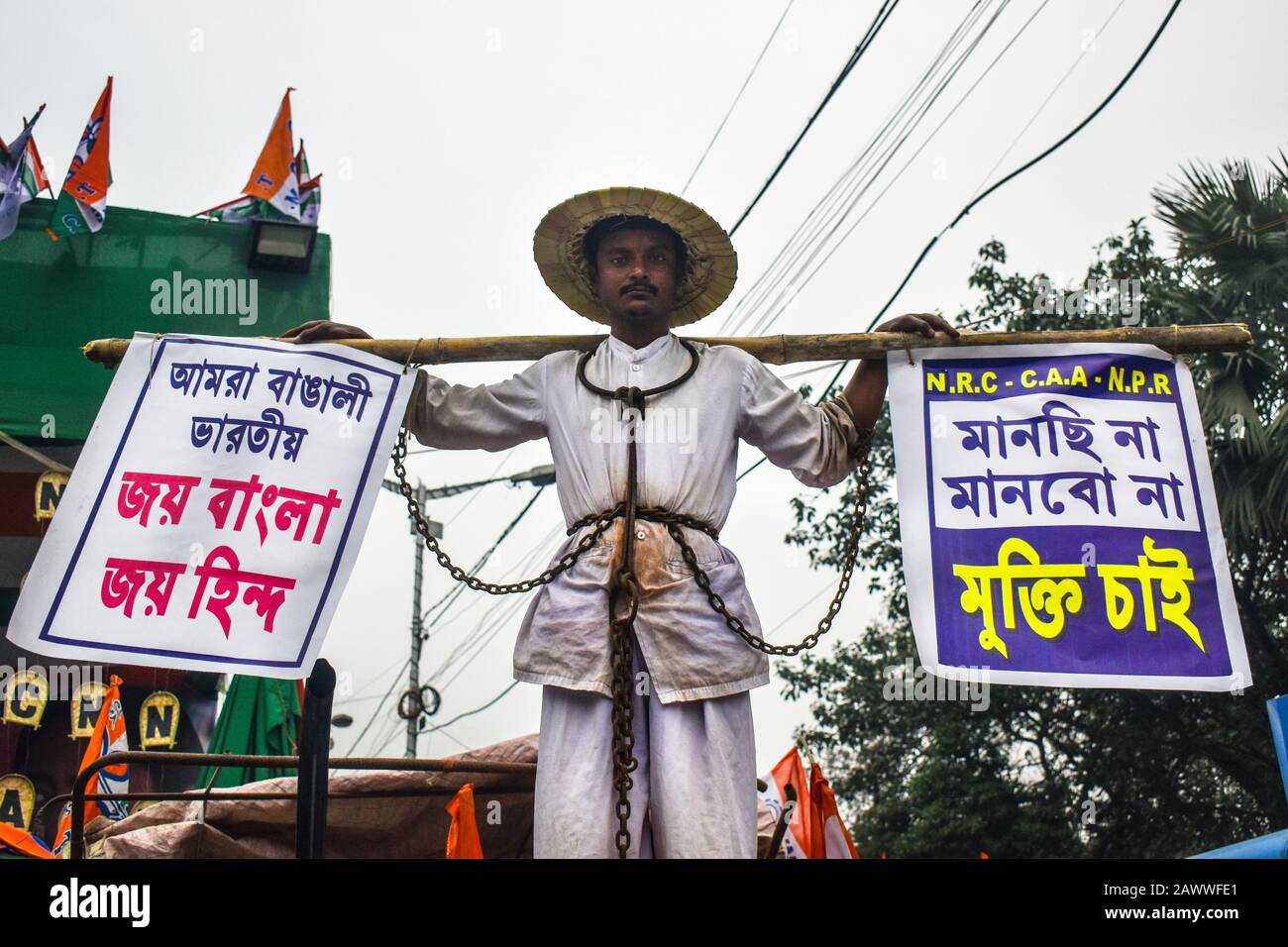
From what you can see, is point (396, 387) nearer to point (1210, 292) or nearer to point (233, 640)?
point (233, 640)

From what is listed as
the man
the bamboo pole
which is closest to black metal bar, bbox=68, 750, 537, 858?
the man

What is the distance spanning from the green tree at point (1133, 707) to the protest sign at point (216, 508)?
837 centimetres

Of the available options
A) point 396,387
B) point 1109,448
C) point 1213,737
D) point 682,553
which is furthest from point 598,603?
point 1213,737

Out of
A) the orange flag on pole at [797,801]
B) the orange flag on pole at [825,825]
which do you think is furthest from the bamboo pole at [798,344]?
the orange flag on pole at [797,801]

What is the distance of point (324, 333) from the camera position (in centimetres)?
394

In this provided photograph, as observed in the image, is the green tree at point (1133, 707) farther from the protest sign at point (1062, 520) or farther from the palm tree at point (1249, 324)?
the protest sign at point (1062, 520)

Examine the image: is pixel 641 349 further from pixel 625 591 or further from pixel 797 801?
pixel 797 801

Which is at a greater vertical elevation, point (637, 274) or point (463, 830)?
point (637, 274)

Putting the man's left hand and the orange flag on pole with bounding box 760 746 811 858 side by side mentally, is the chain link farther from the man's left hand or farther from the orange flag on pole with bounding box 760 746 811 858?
the orange flag on pole with bounding box 760 746 811 858

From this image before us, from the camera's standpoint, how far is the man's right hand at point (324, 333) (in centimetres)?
392

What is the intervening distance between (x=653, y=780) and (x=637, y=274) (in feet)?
5.03

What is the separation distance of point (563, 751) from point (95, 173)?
943 centimetres

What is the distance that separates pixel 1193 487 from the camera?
373 cm

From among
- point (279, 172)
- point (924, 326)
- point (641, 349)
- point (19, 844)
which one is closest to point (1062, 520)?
point (924, 326)
